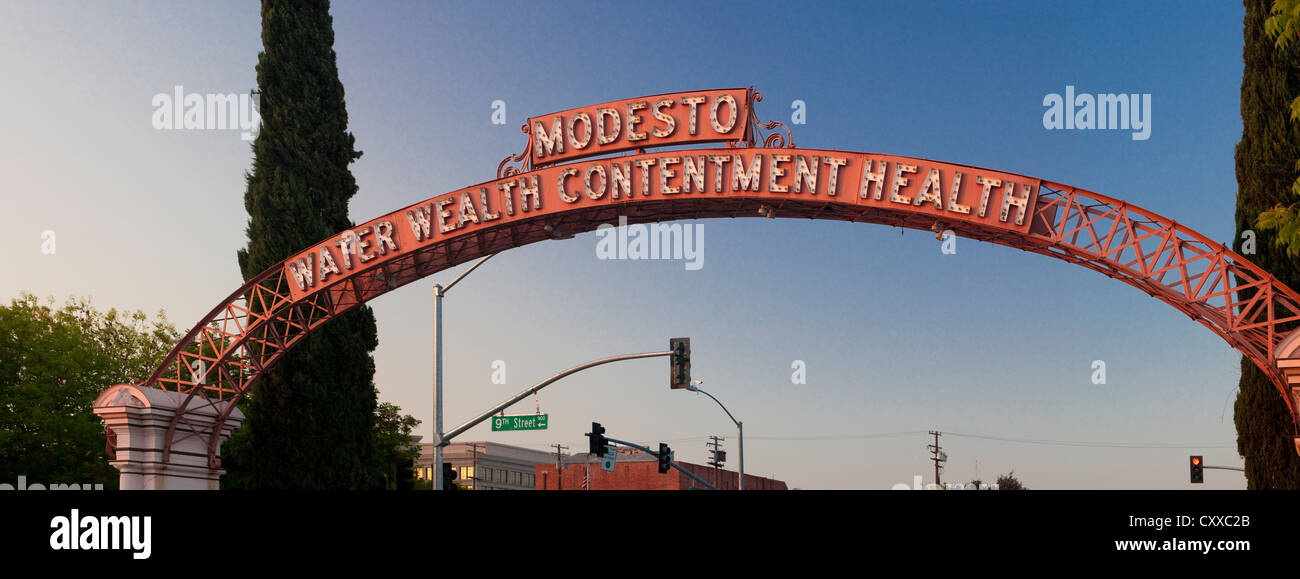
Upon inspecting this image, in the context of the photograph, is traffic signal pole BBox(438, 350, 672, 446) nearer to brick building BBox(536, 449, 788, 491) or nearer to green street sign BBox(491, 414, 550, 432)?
green street sign BBox(491, 414, 550, 432)

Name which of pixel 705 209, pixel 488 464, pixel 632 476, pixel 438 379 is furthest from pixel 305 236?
pixel 488 464

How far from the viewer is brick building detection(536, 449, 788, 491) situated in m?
87.8

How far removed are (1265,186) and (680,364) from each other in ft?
43.9

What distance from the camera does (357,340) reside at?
31281mm

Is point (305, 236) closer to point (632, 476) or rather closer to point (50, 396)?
point (50, 396)

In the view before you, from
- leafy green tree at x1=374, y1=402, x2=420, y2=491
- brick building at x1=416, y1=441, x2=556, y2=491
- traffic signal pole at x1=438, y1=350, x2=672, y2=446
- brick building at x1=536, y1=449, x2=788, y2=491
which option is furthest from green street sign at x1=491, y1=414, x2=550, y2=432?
brick building at x1=416, y1=441, x2=556, y2=491

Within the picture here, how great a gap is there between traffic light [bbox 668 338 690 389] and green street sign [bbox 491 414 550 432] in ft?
12.4

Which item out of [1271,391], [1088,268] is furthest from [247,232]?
[1271,391]

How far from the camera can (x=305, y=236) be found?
30.9 m

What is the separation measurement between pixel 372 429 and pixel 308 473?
3.32m

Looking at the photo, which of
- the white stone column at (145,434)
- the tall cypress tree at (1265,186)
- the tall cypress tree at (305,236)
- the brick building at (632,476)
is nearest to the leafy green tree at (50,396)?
the tall cypress tree at (305,236)

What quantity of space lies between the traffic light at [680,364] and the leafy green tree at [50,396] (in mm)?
20563
